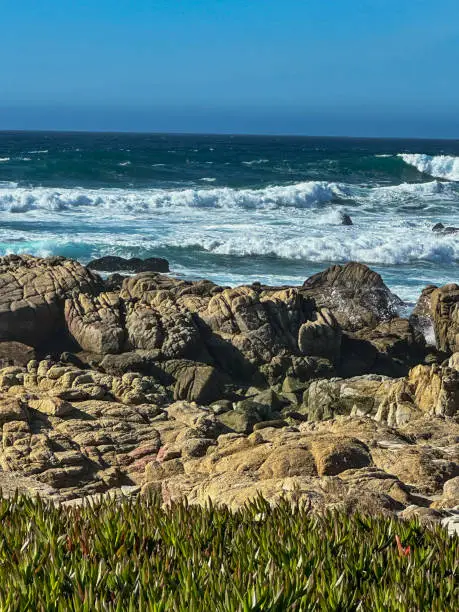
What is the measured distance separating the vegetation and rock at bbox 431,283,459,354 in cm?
1436

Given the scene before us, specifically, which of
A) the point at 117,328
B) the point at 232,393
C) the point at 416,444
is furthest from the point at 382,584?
the point at 117,328

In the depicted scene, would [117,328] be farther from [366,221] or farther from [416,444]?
[366,221]

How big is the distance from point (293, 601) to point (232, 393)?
11081 mm

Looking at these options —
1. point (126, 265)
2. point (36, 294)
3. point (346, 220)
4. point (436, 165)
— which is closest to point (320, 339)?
point (36, 294)

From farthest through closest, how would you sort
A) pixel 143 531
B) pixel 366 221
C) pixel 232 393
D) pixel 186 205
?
pixel 186 205
pixel 366 221
pixel 232 393
pixel 143 531

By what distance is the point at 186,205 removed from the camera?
51.5 metres

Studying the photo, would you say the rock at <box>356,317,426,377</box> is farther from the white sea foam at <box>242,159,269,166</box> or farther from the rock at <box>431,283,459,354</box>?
the white sea foam at <box>242,159,269,166</box>

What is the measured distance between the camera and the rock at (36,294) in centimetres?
1627

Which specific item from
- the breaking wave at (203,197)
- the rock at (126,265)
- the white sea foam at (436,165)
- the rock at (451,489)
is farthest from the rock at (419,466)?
the white sea foam at (436,165)

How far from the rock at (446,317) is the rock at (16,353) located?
898 cm

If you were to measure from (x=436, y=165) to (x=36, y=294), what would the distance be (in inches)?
2748

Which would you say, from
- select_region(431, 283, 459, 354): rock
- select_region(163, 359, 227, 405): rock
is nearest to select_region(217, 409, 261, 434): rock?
select_region(163, 359, 227, 405): rock

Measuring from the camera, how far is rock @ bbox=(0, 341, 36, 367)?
49.3 ft

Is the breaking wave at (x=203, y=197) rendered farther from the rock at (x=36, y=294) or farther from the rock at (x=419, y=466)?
the rock at (x=419, y=466)
